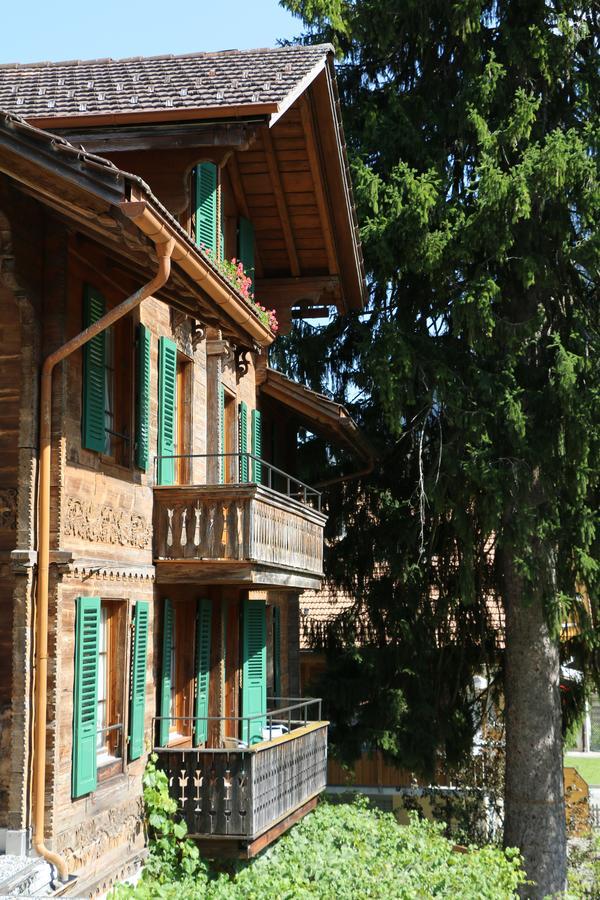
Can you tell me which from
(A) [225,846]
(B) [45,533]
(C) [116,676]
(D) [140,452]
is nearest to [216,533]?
(D) [140,452]

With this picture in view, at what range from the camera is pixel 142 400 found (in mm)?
12305

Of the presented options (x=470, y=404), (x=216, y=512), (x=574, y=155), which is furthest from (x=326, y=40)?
(x=216, y=512)

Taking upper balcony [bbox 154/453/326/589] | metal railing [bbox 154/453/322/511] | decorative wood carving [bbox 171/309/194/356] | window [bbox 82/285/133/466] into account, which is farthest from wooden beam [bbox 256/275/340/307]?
window [bbox 82/285/133/466]

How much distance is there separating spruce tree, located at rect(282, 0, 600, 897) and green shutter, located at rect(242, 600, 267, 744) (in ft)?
11.9

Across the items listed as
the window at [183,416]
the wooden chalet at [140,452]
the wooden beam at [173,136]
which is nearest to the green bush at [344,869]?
the wooden chalet at [140,452]

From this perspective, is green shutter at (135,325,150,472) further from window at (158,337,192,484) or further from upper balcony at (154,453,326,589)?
upper balcony at (154,453,326,589)

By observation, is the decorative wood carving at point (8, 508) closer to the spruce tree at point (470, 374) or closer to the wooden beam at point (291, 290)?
the spruce tree at point (470, 374)

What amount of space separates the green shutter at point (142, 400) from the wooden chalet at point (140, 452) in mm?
38

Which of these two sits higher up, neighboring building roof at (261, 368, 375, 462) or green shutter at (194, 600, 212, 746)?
neighboring building roof at (261, 368, 375, 462)

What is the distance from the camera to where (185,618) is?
14.3m

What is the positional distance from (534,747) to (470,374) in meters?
6.15

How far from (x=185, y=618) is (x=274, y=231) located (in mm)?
6547

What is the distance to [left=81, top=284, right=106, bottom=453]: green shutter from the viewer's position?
10914 mm

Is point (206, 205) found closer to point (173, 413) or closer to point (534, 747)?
point (173, 413)
